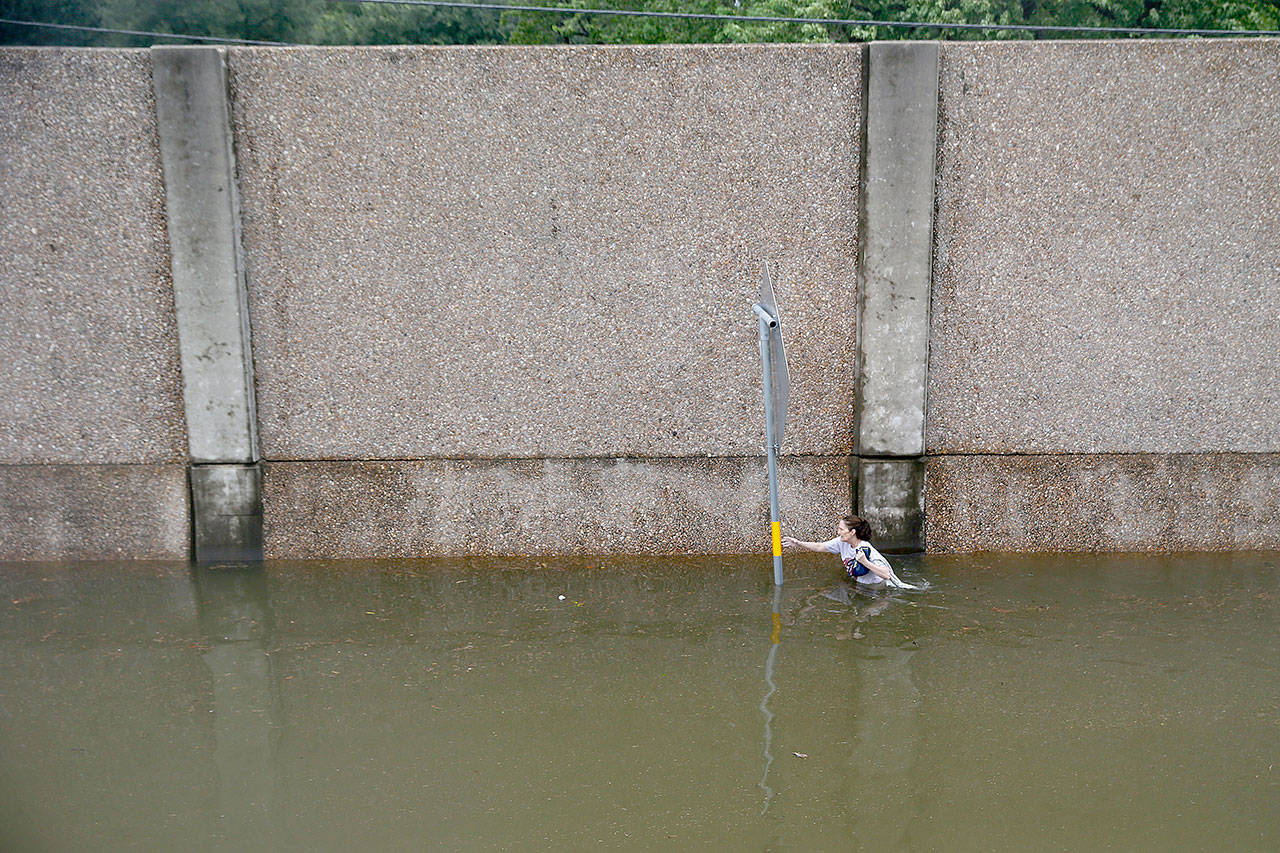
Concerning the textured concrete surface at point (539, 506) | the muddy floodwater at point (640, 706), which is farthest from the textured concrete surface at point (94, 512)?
the textured concrete surface at point (539, 506)

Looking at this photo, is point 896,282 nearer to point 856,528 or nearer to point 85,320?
point 856,528

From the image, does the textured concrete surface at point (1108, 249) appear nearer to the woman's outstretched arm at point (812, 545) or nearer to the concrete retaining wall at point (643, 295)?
the concrete retaining wall at point (643, 295)

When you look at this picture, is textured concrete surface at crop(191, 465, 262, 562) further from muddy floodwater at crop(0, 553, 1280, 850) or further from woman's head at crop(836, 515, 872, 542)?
woman's head at crop(836, 515, 872, 542)

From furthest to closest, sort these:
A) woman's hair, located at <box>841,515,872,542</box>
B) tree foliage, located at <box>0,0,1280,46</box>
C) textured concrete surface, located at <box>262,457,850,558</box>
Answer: tree foliage, located at <box>0,0,1280,46</box> → textured concrete surface, located at <box>262,457,850,558</box> → woman's hair, located at <box>841,515,872,542</box>

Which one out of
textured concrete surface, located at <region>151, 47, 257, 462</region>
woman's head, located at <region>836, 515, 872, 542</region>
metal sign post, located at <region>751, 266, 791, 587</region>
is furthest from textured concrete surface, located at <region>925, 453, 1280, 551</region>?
textured concrete surface, located at <region>151, 47, 257, 462</region>

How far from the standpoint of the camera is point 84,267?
609cm

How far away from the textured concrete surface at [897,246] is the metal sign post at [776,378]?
740 millimetres

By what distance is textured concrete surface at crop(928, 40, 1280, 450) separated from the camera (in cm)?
598

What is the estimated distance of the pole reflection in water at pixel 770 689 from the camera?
373cm

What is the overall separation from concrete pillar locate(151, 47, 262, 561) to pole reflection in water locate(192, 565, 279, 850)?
18.5 inches

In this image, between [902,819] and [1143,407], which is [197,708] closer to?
[902,819]

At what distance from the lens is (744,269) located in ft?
20.5

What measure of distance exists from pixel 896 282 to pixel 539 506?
2784 mm

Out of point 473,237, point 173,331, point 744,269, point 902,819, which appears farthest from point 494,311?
point 902,819
